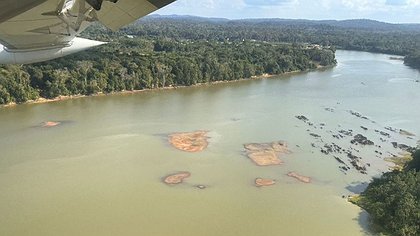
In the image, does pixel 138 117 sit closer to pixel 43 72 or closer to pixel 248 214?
pixel 43 72

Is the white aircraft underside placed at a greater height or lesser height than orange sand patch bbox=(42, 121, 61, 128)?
greater

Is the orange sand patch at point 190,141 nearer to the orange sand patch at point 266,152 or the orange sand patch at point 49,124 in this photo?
the orange sand patch at point 266,152

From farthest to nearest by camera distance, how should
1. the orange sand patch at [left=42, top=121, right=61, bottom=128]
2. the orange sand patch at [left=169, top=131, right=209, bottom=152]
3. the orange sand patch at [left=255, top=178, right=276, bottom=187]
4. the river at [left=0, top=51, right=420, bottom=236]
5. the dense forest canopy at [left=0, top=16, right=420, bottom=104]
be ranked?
the dense forest canopy at [left=0, top=16, right=420, bottom=104], the orange sand patch at [left=42, top=121, right=61, bottom=128], the orange sand patch at [left=169, top=131, right=209, bottom=152], the orange sand patch at [left=255, top=178, right=276, bottom=187], the river at [left=0, top=51, right=420, bottom=236]

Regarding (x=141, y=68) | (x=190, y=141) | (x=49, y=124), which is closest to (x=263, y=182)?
(x=190, y=141)

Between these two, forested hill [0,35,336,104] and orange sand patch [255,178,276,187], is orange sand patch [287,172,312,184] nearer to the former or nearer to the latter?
orange sand patch [255,178,276,187]

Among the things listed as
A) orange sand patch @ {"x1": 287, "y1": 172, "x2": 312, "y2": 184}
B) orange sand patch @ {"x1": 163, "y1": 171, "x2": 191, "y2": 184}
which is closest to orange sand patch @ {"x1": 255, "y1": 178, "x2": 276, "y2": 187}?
orange sand patch @ {"x1": 287, "y1": 172, "x2": 312, "y2": 184}
